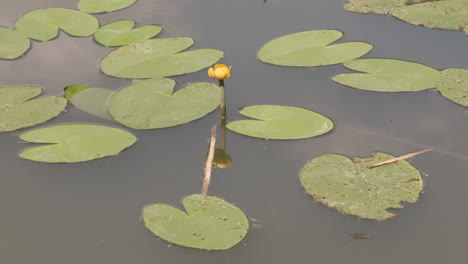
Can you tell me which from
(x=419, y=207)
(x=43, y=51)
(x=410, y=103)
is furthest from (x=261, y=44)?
(x=419, y=207)

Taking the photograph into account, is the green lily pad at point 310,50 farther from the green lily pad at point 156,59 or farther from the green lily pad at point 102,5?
the green lily pad at point 102,5

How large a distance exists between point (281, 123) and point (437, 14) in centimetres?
164

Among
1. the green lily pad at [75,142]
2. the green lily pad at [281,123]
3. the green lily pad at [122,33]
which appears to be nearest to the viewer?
the green lily pad at [75,142]

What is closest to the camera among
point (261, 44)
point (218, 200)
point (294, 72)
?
point (218, 200)

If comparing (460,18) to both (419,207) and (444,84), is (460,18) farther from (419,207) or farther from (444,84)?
(419,207)

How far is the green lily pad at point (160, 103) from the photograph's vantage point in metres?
3.11

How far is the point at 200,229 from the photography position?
249cm

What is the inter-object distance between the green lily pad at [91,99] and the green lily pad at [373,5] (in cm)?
173

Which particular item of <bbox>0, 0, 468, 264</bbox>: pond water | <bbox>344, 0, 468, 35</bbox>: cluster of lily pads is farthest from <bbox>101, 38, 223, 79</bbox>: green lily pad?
<bbox>344, 0, 468, 35</bbox>: cluster of lily pads

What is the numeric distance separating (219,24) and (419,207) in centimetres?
187

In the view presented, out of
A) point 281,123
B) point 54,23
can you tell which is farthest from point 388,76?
point 54,23

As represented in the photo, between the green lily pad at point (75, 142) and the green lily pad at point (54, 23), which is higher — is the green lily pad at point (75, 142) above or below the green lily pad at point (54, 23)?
below

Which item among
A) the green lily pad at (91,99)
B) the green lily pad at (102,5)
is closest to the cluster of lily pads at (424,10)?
the green lily pad at (102,5)

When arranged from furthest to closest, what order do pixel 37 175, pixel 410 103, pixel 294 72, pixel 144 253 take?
pixel 294 72 → pixel 410 103 → pixel 37 175 → pixel 144 253
